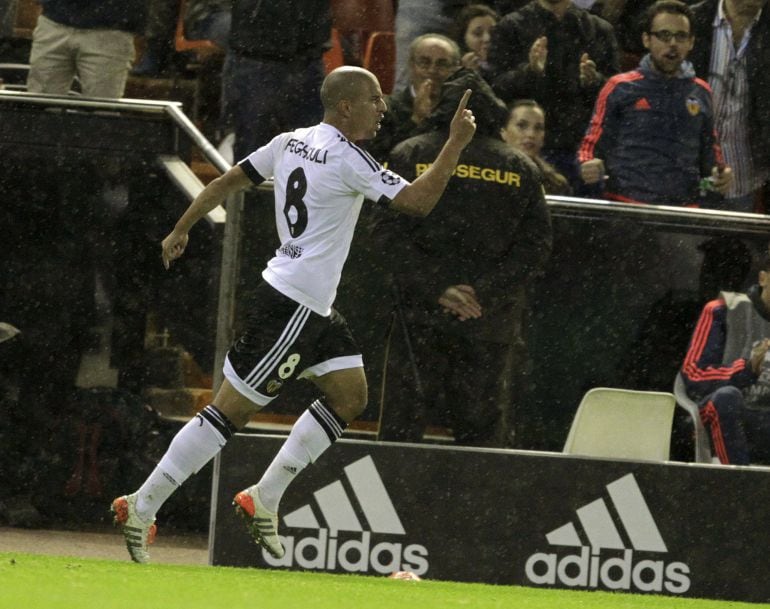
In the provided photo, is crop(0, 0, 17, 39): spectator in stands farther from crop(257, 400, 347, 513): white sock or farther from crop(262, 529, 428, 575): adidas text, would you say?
crop(257, 400, 347, 513): white sock

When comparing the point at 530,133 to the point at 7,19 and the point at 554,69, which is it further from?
the point at 7,19

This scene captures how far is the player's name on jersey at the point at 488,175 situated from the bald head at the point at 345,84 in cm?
154

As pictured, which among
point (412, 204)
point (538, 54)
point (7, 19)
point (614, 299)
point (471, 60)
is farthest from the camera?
point (7, 19)

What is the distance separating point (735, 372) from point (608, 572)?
4.54 ft

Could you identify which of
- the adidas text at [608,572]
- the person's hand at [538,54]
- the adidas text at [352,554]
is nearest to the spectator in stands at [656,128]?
the person's hand at [538,54]

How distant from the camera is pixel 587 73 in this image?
10.4 metres

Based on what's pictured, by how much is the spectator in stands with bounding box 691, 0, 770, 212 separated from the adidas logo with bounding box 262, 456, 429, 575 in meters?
3.59

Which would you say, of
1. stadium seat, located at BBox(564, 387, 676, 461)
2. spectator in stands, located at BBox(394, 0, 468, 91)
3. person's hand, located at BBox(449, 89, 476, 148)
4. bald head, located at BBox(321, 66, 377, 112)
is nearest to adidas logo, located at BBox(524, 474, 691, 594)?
stadium seat, located at BBox(564, 387, 676, 461)

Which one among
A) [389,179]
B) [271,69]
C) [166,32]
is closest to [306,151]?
[389,179]

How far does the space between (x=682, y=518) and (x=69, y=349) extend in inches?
144

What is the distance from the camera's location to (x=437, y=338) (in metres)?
8.64

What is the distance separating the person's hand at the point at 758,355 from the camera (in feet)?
29.4

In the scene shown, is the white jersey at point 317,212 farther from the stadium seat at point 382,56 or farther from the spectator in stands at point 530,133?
the stadium seat at point 382,56

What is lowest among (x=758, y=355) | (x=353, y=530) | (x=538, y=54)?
(x=353, y=530)
